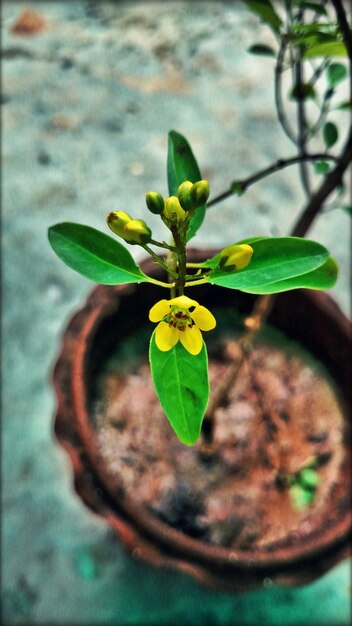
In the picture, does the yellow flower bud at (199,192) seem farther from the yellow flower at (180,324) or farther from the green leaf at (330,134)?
the green leaf at (330,134)

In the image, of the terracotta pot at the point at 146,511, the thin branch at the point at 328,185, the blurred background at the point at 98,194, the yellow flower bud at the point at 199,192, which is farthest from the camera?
the blurred background at the point at 98,194

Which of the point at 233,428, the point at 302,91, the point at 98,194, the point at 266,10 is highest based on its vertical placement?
the point at 266,10

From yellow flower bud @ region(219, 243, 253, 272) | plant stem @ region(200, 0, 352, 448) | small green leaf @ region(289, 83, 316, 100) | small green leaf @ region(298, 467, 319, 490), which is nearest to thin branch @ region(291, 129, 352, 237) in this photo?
plant stem @ region(200, 0, 352, 448)

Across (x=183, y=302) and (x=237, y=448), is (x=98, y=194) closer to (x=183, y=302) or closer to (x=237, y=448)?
(x=237, y=448)

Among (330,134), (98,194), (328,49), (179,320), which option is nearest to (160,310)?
(179,320)

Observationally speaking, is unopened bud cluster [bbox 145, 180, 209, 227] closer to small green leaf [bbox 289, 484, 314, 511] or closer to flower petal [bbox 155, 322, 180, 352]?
flower petal [bbox 155, 322, 180, 352]

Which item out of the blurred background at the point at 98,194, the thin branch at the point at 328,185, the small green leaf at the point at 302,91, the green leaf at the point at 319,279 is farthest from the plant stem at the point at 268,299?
the blurred background at the point at 98,194
